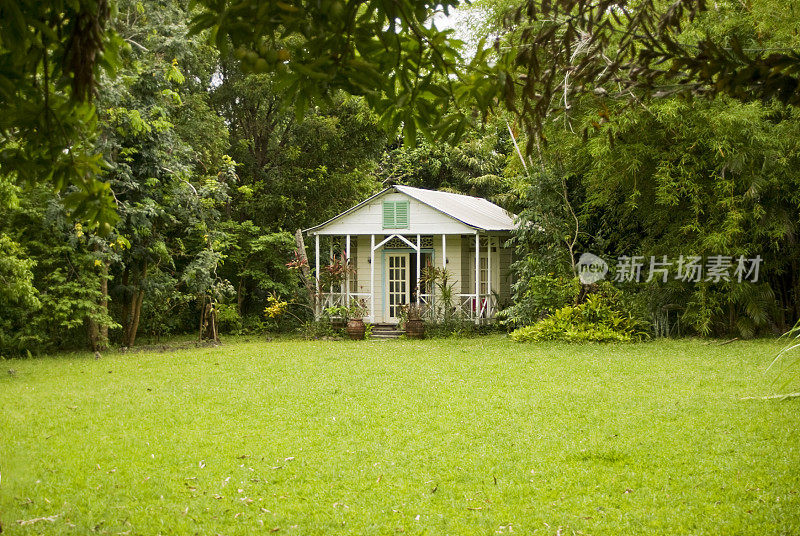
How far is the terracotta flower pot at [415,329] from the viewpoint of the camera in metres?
16.4

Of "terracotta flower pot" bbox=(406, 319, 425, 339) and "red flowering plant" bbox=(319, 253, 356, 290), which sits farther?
"red flowering plant" bbox=(319, 253, 356, 290)

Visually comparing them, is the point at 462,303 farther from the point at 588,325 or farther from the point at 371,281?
the point at 588,325

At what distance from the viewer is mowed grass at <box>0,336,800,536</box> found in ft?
15.5

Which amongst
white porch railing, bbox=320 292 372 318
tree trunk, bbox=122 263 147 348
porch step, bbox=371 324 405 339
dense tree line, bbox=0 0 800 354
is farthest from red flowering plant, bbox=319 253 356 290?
tree trunk, bbox=122 263 147 348

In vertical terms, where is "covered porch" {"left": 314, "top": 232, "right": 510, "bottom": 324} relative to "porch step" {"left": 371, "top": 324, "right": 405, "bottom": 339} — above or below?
above

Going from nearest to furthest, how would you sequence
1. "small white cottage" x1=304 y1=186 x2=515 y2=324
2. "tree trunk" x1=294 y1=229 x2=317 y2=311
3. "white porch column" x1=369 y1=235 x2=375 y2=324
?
1. "small white cottage" x1=304 y1=186 x2=515 y2=324
2. "tree trunk" x1=294 y1=229 x2=317 y2=311
3. "white porch column" x1=369 y1=235 x2=375 y2=324

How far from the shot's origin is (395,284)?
18.9 meters

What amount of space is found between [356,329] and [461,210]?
4575 millimetres

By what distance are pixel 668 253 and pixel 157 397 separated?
1027 centimetres

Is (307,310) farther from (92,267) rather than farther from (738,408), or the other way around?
(738,408)

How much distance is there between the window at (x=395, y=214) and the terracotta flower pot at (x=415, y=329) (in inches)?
104

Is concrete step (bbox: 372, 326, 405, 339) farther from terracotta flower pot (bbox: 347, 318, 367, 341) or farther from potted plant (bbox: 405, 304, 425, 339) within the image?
potted plant (bbox: 405, 304, 425, 339)

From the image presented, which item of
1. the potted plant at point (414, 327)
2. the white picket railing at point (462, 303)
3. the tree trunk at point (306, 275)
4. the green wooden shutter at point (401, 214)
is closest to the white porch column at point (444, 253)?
the white picket railing at point (462, 303)

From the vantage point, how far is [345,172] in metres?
21.6
